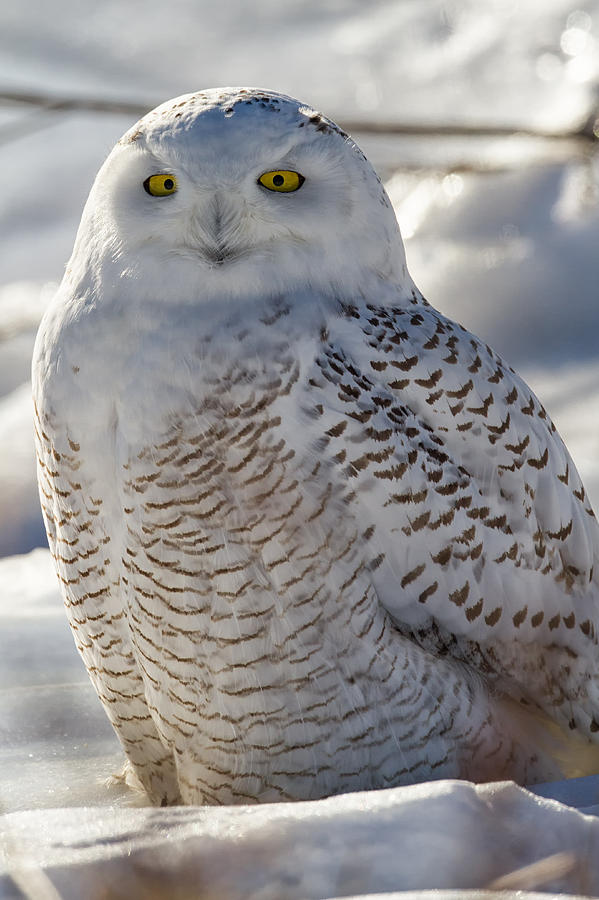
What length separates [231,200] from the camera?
93.9 inches

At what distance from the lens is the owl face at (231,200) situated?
238 centimetres

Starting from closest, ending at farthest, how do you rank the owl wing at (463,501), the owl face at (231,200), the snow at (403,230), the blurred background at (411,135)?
the snow at (403,230) < the owl face at (231,200) < the owl wing at (463,501) < the blurred background at (411,135)

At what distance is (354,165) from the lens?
8.36ft

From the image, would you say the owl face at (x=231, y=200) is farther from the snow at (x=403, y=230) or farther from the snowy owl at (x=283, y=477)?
the snow at (x=403, y=230)

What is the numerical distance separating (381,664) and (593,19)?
17.4 feet

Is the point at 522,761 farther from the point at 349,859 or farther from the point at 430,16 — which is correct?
the point at 430,16

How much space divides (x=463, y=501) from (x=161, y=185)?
3.05ft

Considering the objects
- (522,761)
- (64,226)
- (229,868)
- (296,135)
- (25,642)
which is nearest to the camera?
(229,868)

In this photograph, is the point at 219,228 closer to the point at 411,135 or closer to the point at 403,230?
the point at 411,135

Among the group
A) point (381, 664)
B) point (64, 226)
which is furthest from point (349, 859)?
point (64, 226)

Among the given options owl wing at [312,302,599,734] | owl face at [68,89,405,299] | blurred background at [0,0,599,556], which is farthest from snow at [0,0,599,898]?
owl face at [68,89,405,299]

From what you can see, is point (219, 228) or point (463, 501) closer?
point (219, 228)

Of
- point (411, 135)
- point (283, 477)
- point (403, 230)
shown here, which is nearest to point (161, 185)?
point (283, 477)

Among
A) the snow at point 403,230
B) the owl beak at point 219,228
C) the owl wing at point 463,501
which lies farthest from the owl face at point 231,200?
the snow at point 403,230
